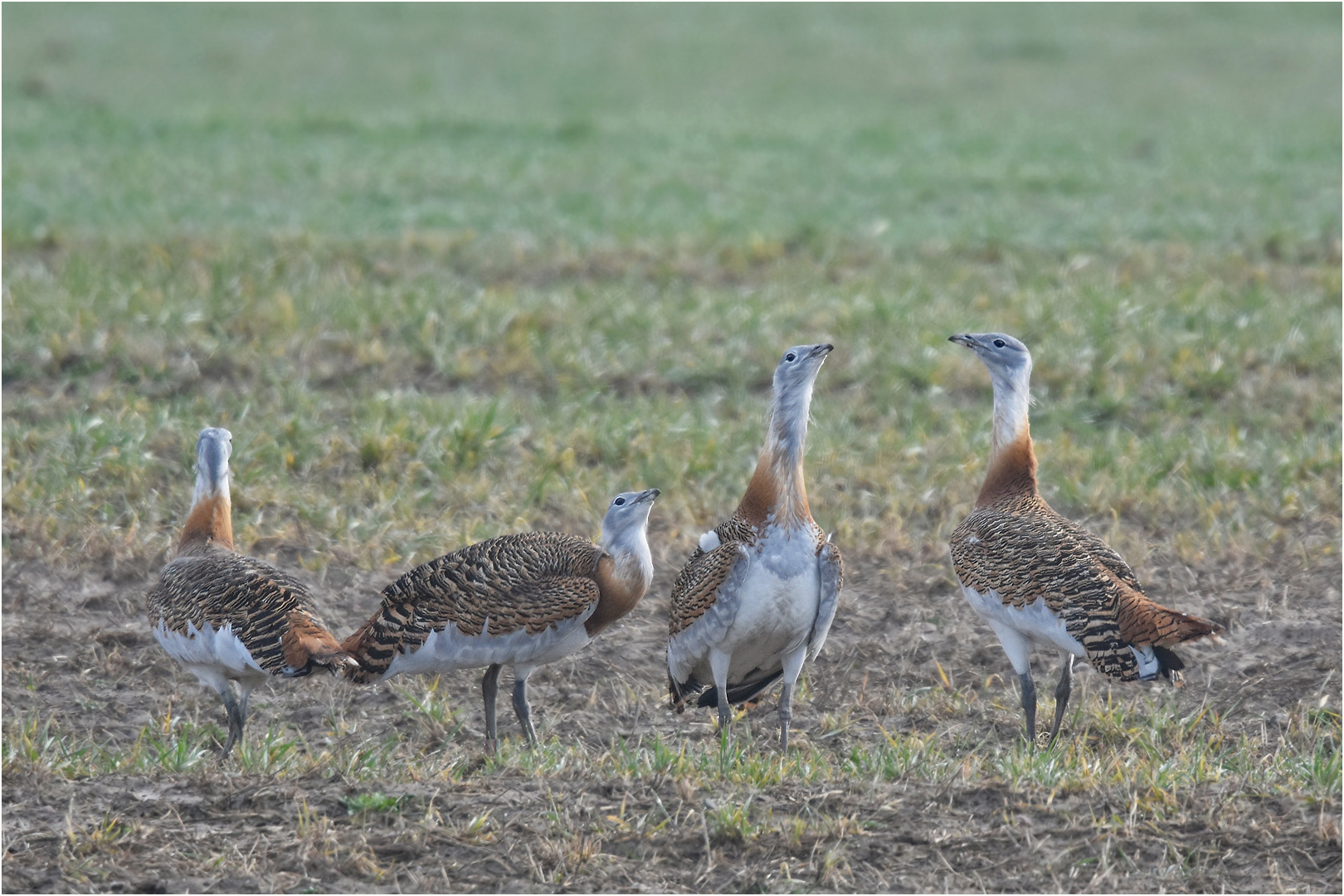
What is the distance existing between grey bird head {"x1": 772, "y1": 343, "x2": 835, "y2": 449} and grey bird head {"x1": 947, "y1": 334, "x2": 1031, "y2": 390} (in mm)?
740

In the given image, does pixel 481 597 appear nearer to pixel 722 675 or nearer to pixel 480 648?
pixel 480 648

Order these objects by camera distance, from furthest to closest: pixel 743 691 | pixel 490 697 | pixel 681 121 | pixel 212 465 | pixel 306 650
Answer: pixel 681 121
pixel 212 465
pixel 743 691
pixel 490 697
pixel 306 650

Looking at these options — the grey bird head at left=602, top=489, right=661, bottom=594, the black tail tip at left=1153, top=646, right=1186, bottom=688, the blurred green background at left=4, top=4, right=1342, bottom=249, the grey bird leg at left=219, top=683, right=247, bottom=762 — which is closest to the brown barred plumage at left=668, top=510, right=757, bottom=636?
the grey bird head at left=602, top=489, right=661, bottom=594

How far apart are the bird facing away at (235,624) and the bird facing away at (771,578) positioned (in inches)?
43.5

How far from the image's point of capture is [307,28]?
25516 mm

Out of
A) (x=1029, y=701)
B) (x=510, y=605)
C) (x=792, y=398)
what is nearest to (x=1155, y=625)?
(x=1029, y=701)

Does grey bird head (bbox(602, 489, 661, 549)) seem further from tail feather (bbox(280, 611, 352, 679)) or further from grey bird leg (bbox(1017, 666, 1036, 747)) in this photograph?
grey bird leg (bbox(1017, 666, 1036, 747))

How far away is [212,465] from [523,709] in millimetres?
1411

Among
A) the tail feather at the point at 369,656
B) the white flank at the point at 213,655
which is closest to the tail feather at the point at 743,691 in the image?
the tail feather at the point at 369,656

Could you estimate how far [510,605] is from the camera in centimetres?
460

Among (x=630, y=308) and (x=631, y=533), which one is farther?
(x=630, y=308)

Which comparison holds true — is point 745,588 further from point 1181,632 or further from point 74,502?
point 74,502

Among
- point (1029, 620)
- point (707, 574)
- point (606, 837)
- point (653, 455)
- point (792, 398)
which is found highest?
point (792, 398)

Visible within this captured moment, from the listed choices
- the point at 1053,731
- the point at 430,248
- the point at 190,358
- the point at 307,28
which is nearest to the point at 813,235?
the point at 430,248
